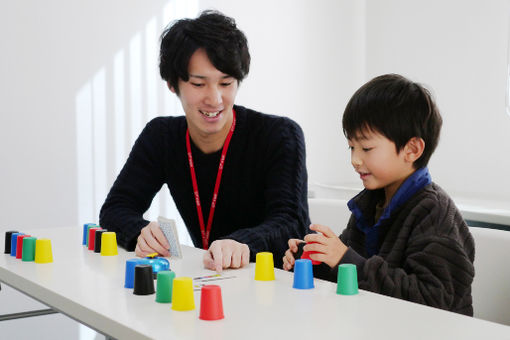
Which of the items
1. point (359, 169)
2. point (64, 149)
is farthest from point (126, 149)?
point (359, 169)

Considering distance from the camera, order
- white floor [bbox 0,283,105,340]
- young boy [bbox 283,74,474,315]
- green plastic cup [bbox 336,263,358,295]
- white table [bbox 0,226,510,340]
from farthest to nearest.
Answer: white floor [bbox 0,283,105,340] < young boy [bbox 283,74,474,315] < green plastic cup [bbox 336,263,358,295] < white table [bbox 0,226,510,340]

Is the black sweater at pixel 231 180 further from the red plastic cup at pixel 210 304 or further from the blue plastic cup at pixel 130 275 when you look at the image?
the red plastic cup at pixel 210 304

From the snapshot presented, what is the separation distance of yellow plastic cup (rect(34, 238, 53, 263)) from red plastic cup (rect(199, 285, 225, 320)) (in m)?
0.64

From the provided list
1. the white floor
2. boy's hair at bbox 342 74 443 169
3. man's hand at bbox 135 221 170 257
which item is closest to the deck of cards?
man's hand at bbox 135 221 170 257

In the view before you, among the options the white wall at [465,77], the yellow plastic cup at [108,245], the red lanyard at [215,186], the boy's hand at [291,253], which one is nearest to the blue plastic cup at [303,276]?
the boy's hand at [291,253]

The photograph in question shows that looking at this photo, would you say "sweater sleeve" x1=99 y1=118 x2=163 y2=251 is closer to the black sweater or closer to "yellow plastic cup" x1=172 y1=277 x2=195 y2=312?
the black sweater

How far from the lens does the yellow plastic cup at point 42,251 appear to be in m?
1.42

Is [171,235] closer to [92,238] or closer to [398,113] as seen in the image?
[92,238]

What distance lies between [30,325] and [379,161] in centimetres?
199

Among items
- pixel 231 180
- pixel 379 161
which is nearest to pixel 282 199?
pixel 231 180

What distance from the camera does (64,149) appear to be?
2811mm

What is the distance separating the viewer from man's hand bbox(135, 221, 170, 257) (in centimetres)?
150

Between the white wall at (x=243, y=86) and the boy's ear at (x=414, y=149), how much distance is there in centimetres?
171

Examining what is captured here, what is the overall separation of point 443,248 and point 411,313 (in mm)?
274
